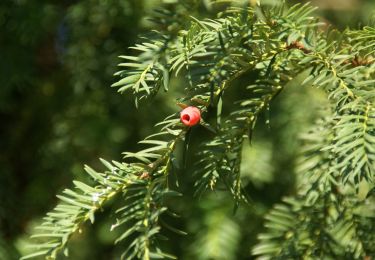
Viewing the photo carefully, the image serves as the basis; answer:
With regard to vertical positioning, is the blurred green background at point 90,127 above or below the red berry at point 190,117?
below

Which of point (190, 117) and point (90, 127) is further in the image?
point (90, 127)

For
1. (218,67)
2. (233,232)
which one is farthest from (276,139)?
(218,67)

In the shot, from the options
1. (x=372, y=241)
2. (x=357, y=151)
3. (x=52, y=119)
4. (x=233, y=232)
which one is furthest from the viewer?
(x=52, y=119)

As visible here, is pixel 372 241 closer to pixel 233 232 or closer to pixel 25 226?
pixel 233 232

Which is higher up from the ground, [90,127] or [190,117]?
[190,117]

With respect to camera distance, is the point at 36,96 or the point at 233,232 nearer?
the point at 233,232

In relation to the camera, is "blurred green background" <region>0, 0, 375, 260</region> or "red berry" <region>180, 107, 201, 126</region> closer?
"red berry" <region>180, 107, 201, 126</region>

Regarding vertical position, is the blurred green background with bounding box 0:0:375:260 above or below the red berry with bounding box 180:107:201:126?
below

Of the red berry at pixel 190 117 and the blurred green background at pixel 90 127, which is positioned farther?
the blurred green background at pixel 90 127
